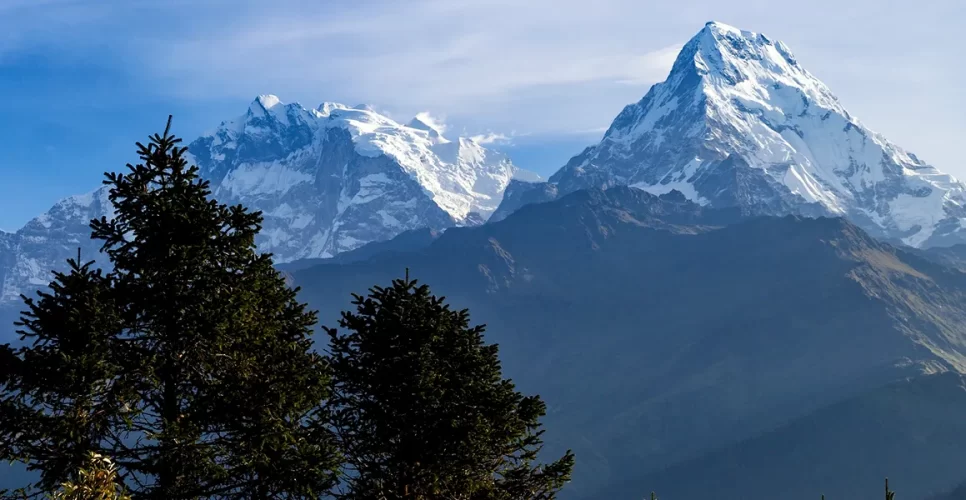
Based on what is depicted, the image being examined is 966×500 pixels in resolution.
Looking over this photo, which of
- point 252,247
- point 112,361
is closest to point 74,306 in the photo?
point 112,361

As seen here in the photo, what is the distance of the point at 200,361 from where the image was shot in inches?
858

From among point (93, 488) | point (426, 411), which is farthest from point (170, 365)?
point (426, 411)

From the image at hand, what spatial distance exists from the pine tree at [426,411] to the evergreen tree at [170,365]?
2.44m

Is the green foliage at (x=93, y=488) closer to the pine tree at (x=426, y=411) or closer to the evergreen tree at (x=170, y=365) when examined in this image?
the evergreen tree at (x=170, y=365)

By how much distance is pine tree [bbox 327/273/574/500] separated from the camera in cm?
2433

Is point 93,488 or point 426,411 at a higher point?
point 426,411

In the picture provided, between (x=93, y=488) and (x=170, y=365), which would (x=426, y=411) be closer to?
(x=170, y=365)

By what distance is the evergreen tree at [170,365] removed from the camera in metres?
19.7

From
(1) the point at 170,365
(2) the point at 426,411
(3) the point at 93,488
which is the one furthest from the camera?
(2) the point at 426,411

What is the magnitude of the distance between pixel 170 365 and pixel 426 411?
715 centimetres

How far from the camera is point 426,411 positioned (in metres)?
24.6

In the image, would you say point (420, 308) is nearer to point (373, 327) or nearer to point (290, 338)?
point (373, 327)

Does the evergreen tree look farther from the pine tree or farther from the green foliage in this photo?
the green foliage

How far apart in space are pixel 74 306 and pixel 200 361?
328 cm
